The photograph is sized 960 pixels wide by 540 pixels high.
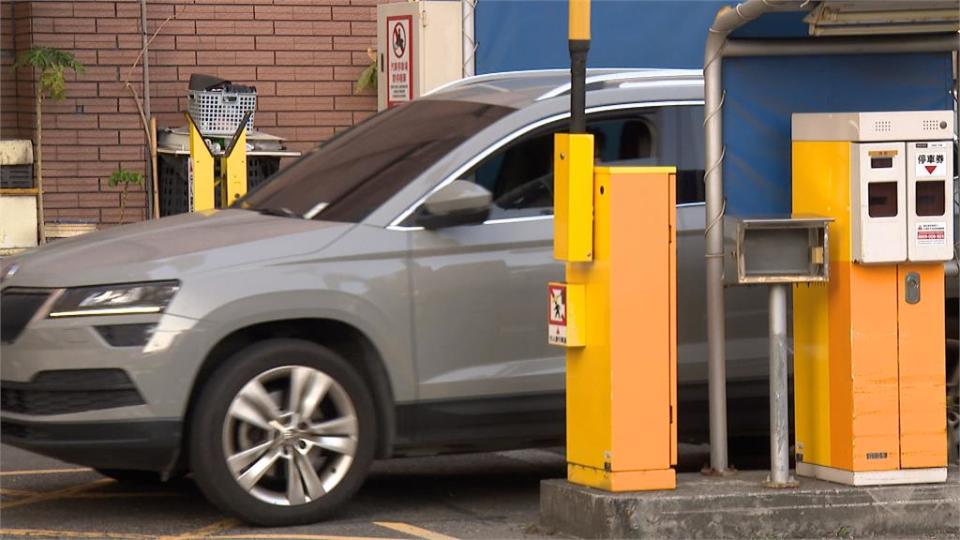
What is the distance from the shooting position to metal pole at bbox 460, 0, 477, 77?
1305cm

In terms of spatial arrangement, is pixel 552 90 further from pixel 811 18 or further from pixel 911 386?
pixel 911 386

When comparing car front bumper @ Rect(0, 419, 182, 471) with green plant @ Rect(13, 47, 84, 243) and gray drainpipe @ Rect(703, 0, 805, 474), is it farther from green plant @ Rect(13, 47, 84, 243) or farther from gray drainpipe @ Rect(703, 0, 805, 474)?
green plant @ Rect(13, 47, 84, 243)

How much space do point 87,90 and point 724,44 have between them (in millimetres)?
8886

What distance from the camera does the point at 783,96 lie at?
7785 millimetres

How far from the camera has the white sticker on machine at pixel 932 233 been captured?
7.43 m

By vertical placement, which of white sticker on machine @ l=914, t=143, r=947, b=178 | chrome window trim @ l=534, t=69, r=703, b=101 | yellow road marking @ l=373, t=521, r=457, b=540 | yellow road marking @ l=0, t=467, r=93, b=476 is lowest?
yellow road marking @ l=373, t=521, r=457, b=540

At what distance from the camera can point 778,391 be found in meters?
7.45

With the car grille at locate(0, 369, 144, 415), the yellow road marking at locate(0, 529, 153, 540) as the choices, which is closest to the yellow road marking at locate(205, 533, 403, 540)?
the yellow road marking at locate(0, 529, 153, 540)

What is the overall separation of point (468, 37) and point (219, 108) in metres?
2.40

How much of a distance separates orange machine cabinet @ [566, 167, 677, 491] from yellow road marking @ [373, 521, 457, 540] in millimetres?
684

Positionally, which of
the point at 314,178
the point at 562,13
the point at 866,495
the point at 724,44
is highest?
the point at 562,13

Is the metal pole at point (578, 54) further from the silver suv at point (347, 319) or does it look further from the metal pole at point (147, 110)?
the metal pole at point (147, 110)

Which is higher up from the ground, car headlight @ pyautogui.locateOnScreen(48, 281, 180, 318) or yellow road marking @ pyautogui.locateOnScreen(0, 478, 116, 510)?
car headlight @ pyautogui.locateOnScreen(48, 281, 180, 318)

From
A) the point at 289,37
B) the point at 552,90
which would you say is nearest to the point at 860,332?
the point at 552,90
